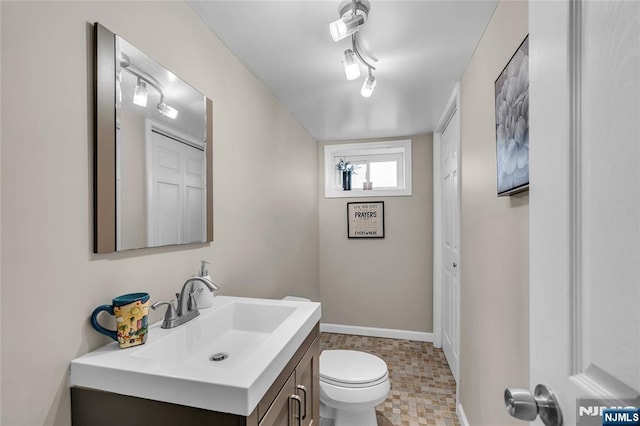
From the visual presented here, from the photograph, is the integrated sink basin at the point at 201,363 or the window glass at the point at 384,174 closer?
the integrated sink basin at the point at 201,363

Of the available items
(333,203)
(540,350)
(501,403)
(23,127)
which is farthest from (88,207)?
(333,203)

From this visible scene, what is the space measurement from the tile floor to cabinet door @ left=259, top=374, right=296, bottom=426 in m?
1.25

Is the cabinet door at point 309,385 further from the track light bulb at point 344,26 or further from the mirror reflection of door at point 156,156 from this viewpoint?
the track light bulb at point 344,26

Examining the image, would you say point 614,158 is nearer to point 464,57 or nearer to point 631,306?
point 631,306

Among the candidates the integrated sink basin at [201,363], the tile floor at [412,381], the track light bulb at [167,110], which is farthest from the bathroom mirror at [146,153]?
the tile floor at [412,381]

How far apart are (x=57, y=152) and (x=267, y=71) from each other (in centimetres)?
132

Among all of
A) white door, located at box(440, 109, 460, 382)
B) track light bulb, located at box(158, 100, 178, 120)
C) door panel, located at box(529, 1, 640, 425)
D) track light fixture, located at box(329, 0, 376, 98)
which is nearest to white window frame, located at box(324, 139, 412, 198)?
white door, located at box(440, 109, 460, 382)

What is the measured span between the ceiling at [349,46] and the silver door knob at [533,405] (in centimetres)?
142

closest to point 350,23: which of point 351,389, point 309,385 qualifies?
point 309,385

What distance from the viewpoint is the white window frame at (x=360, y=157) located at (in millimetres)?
3320

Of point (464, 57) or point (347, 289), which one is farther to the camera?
point (347, 289)

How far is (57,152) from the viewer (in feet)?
2.63

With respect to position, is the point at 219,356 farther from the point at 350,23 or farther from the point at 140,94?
the point at 350,23

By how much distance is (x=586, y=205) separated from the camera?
43cm
